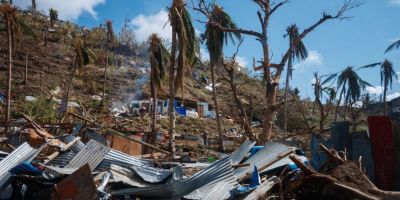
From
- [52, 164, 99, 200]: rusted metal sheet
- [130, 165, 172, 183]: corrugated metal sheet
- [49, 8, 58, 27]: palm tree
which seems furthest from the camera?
[49, 8, 58, 27]: palm tree

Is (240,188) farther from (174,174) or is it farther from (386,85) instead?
(386,85)

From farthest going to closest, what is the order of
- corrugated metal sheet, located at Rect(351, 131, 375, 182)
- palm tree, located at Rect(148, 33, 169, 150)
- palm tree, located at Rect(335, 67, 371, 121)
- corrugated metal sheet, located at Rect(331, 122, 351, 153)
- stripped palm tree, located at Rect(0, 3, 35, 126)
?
1. palm tree, located at Rect(335, 67, 371, 121)
2. palm tree, located at Rect(148, 33, 169, 150)
3. stripped palm tree, located at Rect(0, 3, 35, 126)
4. corrugated metal sheet, located at Rect(331, 122, 351, 153)
5. corrugated metal sheet, located at Rect(351, 131, 375, 182)

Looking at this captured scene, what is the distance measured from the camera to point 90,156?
7.67 metres

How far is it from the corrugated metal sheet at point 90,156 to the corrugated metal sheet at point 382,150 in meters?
4.96

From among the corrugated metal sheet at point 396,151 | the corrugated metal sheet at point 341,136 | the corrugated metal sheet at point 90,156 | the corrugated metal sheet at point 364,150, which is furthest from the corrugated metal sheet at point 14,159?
the corrugated metal sheet at point 396,151

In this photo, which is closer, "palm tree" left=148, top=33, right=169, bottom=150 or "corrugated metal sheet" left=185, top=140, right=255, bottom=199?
"corrugated metal sheet" left=185, top=140, right=255, bottom=199

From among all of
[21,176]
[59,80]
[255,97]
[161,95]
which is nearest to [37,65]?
[59,80]

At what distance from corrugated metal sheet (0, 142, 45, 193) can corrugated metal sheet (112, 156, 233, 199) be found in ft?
6.22

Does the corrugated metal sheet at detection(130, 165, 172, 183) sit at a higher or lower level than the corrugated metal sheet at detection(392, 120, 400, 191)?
lower

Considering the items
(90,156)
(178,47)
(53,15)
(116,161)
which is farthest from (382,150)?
(53,15)

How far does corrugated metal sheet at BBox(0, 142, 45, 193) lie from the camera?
6.88m

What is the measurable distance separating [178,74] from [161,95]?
22.4m

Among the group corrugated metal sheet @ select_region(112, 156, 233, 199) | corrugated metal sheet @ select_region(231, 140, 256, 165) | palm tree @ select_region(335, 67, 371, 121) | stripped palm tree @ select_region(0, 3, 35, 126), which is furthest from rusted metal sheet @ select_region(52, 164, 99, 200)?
palm tree @ select_region(335, 67, 371, 121)

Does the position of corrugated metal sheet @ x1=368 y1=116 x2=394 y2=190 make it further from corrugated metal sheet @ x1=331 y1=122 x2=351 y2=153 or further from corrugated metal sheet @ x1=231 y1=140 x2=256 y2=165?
corrugated metal sheet @ x1=231 y1=140 x2=256 y2=165
